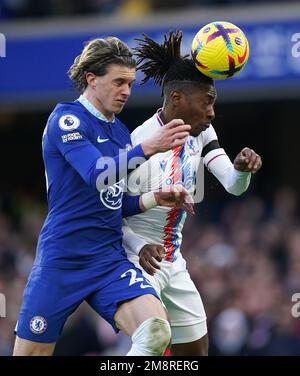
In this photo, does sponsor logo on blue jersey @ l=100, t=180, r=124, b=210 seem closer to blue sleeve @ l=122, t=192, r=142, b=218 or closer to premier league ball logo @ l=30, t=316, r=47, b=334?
blue sleeve @ l=122, t=192, r=142, b=218

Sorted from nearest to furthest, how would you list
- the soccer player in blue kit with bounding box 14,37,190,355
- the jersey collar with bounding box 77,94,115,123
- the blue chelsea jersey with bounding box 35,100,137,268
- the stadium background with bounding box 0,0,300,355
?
1. the soccer player in blue kit with bounding box 14,37,190,355
2. the blue chelsea jersey with bounding box 35,100,137,268
3. the jersey collar with bounding box 77,94,115,123
4. the stadium background with bounding box 0,0,300,355

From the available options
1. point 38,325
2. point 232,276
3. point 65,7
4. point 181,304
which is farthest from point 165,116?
point 65,7

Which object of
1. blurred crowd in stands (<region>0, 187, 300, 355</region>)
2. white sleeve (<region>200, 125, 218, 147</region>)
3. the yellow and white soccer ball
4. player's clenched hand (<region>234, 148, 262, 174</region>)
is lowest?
blurred crowd in stands (<region>0, 187, 300, 355</region>)

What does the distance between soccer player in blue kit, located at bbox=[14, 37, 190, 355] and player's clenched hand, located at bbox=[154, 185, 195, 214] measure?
1 centimetres

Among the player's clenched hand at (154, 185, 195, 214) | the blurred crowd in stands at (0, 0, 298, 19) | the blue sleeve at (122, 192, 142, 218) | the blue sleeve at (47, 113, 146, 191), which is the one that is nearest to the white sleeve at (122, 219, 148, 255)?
the blue sleeve at (122, 192, 142, 218)

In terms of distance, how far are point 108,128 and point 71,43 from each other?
24.5 ft

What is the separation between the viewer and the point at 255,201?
14664mm

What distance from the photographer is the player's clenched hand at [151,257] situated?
6.57 meters

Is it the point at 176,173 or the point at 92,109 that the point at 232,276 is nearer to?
the point at 176,173

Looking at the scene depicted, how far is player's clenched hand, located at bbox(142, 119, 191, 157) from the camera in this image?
607 centimetres

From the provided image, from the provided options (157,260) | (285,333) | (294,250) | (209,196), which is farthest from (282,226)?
(157,260)

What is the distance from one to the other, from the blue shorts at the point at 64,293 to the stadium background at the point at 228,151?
4.29m

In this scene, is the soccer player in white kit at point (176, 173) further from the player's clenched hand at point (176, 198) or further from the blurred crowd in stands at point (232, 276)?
the blurred crowd in stands at point (232, 276)

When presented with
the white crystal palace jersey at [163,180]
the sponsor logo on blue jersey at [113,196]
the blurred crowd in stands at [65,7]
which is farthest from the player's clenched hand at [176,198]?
the blurred crowd in stands at [65,7]
